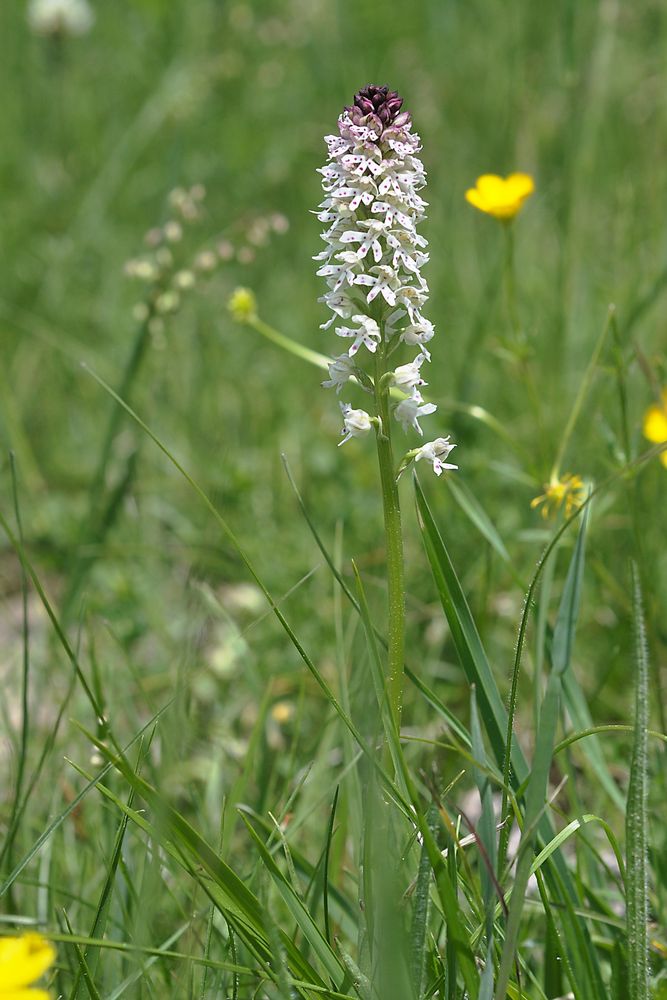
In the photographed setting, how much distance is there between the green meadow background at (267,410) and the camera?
1959 millimetres

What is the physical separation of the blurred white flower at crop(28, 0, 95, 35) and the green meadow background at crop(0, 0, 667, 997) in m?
0.10

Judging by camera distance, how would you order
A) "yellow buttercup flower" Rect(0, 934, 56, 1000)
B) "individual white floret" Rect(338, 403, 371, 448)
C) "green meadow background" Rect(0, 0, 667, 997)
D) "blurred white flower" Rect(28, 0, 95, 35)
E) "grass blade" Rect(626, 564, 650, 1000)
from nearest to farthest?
"yellow buttercup flower" Rect(0, 934, 56, 1000) < "grass blade" Rect(626, 564, 650, 1000) < "individual white floret" Rect(338, 403, 371, 448) < "green meadow background" Rect(0, 0, 667, 997) < "blurred white flower" Rect(28, 0, 95, 35)

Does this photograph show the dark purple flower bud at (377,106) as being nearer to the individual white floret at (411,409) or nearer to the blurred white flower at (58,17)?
the individual white floret at (411,409)

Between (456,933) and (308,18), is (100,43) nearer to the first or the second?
(308,18)

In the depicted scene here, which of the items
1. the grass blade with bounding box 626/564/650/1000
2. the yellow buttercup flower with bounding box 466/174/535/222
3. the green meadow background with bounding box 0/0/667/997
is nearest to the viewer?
the grass blade with bounding box 626/564/650/1000

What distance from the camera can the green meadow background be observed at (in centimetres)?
196

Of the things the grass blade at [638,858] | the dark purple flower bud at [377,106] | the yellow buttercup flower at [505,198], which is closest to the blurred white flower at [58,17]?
the yellow buttercup flower at [505,198]

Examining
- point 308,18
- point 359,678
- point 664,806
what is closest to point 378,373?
point 359,678

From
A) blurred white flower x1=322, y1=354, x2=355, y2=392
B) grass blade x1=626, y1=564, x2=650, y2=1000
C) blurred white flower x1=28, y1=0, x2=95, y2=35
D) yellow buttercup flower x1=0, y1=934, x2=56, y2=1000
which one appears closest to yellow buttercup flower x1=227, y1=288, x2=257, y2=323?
blurred white flower x1=322, y1=354, x2=355, y2=392

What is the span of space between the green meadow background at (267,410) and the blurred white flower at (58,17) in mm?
96

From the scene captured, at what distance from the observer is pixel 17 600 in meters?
3.30

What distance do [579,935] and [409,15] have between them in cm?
683

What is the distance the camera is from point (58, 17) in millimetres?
5664

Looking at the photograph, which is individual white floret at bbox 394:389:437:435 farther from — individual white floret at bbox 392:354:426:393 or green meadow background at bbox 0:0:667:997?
green meadow background at bbox 0:0:667:997
